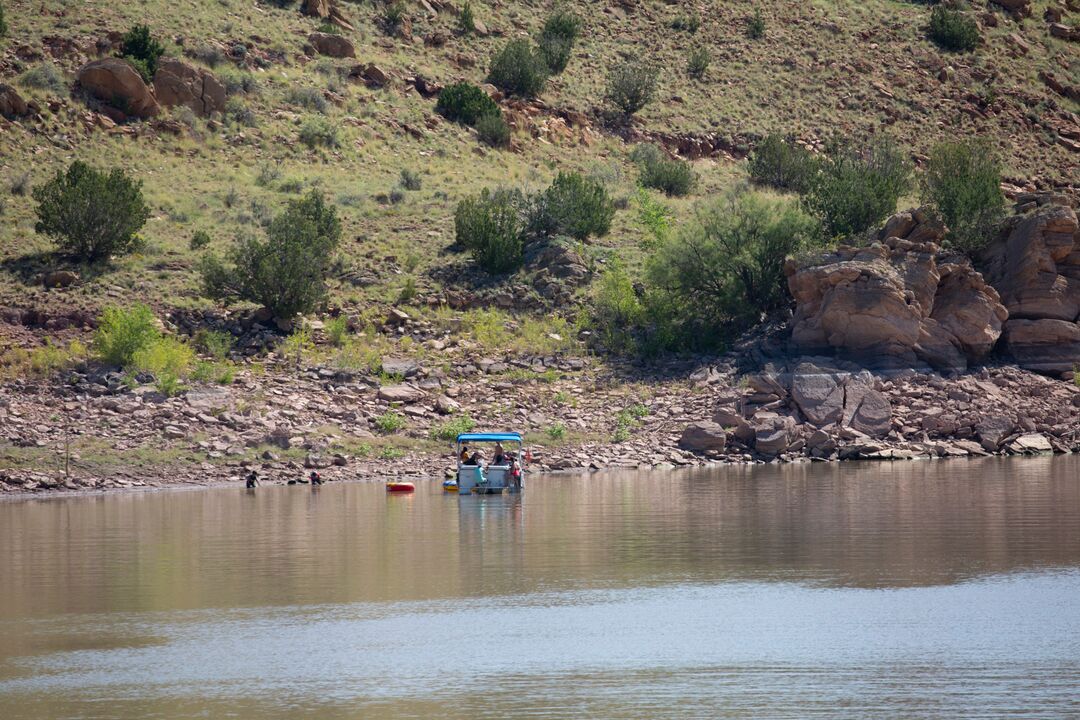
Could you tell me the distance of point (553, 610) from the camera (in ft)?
60.3

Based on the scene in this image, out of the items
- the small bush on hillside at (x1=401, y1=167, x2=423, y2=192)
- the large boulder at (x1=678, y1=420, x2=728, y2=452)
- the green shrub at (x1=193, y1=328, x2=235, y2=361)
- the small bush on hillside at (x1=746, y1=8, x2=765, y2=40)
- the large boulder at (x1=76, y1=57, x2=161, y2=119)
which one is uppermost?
the small bush on hillside at (x1=746, y1=8, x2=765, y2=40)

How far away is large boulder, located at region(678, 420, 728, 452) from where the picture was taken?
41031mm

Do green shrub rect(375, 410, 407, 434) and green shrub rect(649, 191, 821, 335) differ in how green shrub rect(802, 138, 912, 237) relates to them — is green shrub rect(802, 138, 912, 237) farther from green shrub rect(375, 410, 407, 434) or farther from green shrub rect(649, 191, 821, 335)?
green shrub rect(375, 410, 407, 434)

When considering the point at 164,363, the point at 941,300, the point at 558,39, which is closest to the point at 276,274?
the point at 164,363

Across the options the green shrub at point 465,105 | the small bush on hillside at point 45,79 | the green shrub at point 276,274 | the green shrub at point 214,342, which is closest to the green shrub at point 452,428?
the green shrub at point 214,342

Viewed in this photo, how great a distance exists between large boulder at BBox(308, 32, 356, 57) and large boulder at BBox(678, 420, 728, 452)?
3549 centimetres

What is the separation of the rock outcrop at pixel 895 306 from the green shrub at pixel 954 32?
137ft

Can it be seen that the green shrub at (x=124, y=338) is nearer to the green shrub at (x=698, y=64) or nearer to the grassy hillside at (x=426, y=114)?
Result: the grassy hillside at (x=426, y=114)

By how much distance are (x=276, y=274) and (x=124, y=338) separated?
6.48 meters

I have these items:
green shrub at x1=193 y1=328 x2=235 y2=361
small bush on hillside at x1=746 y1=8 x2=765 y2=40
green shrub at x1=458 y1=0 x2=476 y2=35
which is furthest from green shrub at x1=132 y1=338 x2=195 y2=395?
small bush on hillside at x1=746 y1=8 x2=765 y2=40

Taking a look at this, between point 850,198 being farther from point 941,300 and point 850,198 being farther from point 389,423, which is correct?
point 389,423

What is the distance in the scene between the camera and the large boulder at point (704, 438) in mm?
41031

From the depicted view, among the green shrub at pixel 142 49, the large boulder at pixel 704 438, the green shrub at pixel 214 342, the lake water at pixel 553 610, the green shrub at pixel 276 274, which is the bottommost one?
the lake water at pixel 553 610

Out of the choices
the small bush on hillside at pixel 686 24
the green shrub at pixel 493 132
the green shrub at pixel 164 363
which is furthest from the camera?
the small bush on hillside at pixel 686 24
